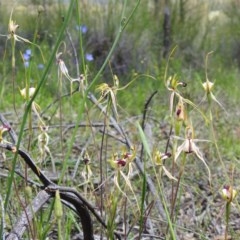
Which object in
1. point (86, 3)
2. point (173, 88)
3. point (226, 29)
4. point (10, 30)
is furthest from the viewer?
point (226, 29)

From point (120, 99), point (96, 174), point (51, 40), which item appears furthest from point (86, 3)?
point (96, 174)

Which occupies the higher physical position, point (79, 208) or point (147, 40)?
point (147, 40)

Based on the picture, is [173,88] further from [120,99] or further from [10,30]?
[120,99]

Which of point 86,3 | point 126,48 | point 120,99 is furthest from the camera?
point 86,3

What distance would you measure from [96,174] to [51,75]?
252 cm

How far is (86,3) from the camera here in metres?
6.32

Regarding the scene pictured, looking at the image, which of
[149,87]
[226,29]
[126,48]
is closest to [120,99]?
[149,87]

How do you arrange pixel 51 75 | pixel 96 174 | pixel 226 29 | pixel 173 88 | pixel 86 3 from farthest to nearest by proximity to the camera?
pixel 226 29 → pixel 86 3 → pixel 51 75 → pixel 96 174 → pixel 173 88

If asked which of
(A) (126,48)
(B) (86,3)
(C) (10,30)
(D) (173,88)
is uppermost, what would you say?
(B) (86,3)

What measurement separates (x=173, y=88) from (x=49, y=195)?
309 millimetres

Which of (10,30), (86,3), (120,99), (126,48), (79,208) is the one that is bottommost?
(79,208)

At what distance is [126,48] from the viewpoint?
588cm

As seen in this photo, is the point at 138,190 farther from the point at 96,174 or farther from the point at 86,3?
the point at 86,3

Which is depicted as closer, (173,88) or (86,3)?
(173,88)
